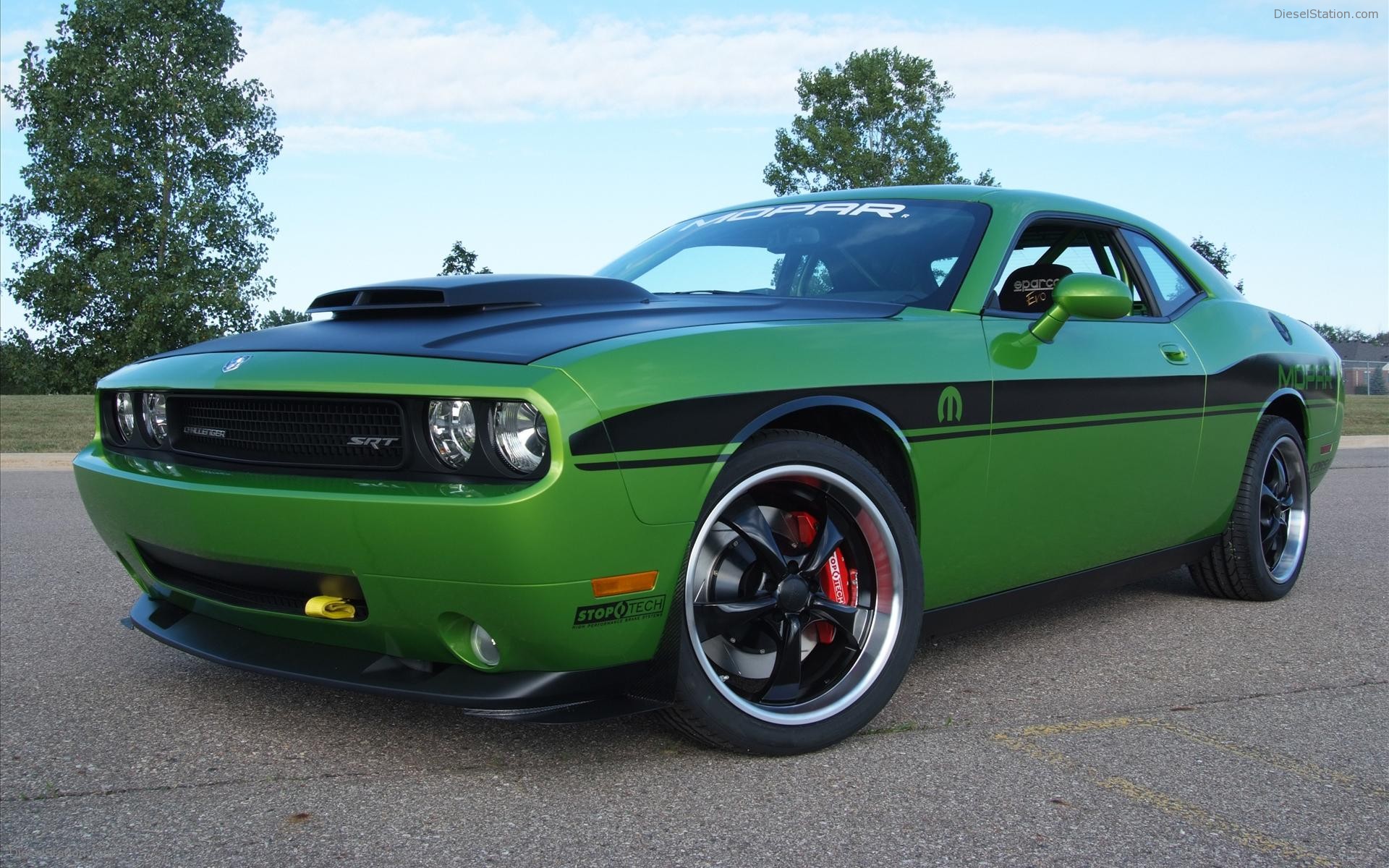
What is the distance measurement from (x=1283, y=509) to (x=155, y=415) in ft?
13.1

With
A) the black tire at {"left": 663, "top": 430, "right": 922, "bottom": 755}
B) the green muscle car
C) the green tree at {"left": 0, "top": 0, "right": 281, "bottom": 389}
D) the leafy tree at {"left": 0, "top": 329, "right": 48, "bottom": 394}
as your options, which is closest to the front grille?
the green muscle car

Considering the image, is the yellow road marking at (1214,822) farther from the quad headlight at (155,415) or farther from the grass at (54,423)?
the grass at (54,423)

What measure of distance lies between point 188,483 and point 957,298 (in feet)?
6.49

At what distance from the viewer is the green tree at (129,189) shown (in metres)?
33.2

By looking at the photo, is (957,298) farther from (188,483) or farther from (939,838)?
(188,483)

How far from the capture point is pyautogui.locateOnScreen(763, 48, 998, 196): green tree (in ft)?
128

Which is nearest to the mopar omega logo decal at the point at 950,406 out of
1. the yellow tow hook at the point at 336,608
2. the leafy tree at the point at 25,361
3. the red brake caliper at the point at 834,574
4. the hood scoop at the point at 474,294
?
the red brake caliper at the point at 834,574

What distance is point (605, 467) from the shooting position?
2334 mm

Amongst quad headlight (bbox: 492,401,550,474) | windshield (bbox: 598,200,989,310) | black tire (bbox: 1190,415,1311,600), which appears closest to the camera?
quad headlight (bbox: 492,401,550,474)

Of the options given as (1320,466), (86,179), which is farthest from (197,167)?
(1320,466)

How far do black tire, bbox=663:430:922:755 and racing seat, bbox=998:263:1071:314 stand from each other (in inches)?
38.5

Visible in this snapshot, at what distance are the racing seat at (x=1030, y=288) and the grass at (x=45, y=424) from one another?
10.9 m

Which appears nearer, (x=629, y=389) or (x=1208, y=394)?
(x=629, y=389)

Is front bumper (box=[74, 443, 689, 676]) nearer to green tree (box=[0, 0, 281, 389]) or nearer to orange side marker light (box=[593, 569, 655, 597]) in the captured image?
orange side marker light (box=[593, 569, 655, 597])
